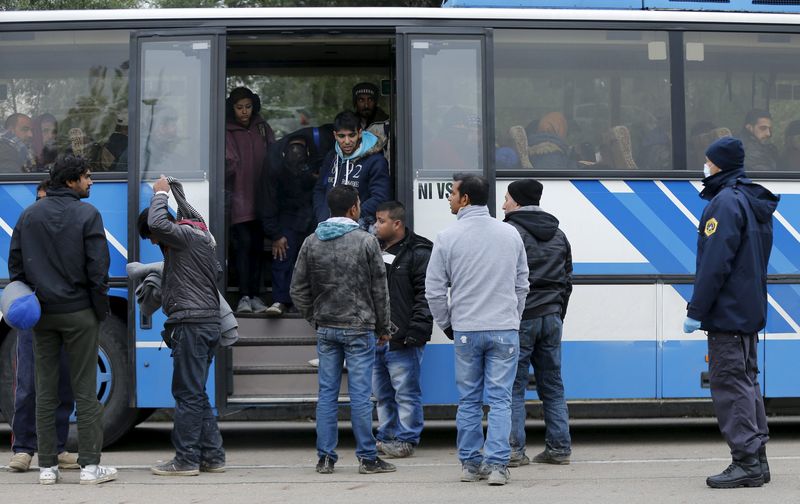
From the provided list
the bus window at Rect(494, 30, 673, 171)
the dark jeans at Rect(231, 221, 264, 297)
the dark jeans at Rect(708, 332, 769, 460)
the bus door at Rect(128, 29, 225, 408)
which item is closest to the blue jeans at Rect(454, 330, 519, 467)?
the dark jeans at Rect(708, 332, 769, 460)

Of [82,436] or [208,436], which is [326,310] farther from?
[82,436]

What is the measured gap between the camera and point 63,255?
25.5 feet

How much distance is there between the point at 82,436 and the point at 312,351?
7.04 feet

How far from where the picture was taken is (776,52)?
31.2 feet

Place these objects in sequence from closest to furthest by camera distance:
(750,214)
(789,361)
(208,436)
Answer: (750,214), (208,436), (789,361)

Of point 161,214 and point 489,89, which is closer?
point 161,214

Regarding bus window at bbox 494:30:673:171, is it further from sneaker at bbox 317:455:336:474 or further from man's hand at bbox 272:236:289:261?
sneaker at bbox 317:455:336:474

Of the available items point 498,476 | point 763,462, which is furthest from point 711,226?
point 498,476

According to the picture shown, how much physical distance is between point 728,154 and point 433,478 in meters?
2.79

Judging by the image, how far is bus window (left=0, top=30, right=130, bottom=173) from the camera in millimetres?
9188

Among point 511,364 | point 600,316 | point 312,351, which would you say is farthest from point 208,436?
point 600,316

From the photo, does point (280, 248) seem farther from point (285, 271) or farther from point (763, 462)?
point (763, 462)

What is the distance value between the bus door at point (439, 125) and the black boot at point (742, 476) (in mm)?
2367

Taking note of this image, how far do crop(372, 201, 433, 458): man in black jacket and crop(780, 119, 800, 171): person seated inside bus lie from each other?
293 centimetres
